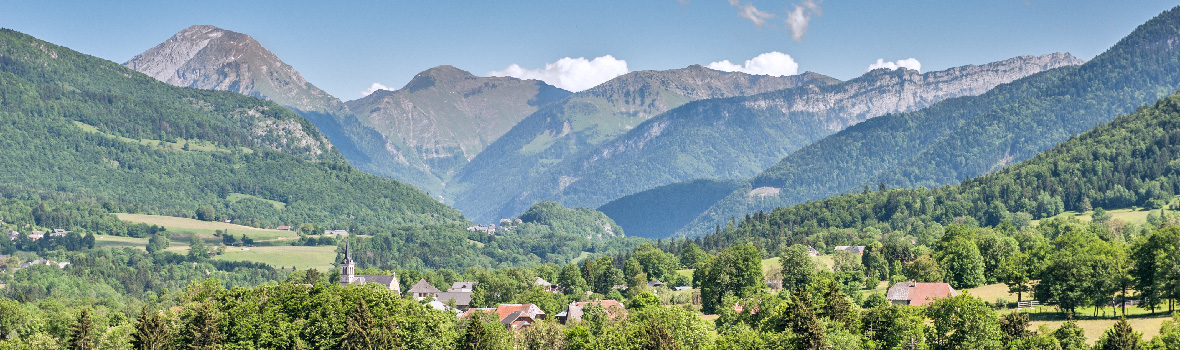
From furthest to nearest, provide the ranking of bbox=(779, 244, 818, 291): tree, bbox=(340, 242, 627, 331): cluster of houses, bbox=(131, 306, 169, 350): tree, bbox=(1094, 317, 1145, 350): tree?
bbox=(779, 244, 818, 291): tree → bbox=(340, 242, 627, 331): cluster of houses → bbox=(131, 306, 169, 350): tree → bbox=(1094, 317, 1145, 350): tree

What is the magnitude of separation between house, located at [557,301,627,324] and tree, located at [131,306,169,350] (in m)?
48.9

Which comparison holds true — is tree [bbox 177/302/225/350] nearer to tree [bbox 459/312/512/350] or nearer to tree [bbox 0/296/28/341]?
tree [bbox 459/312/512/350]

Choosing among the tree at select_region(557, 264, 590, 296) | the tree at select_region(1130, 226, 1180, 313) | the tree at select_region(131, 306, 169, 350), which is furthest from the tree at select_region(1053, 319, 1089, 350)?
the tree at select_region(557, 264, 590, 296)

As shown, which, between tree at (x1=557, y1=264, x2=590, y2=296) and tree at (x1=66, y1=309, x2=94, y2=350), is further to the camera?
tree at (x1=557, y1=264, x2=590, y2=296)

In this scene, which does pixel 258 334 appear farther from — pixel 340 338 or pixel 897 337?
pixel 897 337

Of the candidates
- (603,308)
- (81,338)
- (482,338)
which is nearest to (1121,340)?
(482,338)

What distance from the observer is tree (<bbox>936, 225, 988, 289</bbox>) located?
499ft

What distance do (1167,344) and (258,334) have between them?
73339mm

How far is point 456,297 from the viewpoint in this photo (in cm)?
18900

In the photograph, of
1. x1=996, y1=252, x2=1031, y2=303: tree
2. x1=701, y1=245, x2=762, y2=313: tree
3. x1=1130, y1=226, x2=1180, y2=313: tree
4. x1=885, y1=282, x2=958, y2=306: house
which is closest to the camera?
x1=1130, y1=226, x2=1180, y2=313: tree

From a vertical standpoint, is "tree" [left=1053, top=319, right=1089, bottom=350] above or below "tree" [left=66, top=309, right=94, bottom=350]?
above

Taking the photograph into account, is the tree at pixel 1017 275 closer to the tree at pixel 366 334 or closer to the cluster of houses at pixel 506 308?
the cluster of houses at pixel 506 308

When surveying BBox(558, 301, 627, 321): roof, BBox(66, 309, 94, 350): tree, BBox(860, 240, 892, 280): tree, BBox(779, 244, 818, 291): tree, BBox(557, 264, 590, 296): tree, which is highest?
BBox(860, 240, 892, 280): tree

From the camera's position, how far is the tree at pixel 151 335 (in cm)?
10081
